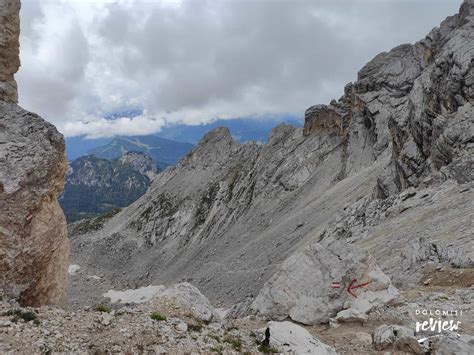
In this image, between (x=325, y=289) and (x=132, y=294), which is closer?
(x=325, y=289)

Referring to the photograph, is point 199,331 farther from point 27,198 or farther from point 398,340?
point 27,198

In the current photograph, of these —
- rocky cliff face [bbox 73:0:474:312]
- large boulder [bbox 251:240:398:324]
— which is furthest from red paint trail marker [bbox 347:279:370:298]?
rocky cliff face [bbox 73:0:474:312]

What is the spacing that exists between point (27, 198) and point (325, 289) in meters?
13.5

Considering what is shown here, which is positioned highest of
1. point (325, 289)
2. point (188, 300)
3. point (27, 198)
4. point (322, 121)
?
point (322, 121)

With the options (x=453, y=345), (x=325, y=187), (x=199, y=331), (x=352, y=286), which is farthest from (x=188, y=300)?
(x=325, y=187)

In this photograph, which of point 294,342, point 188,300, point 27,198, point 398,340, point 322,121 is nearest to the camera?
point 398,340

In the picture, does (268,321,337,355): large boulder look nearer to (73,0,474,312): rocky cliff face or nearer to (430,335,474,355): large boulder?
(430,335,474,355): large boulder

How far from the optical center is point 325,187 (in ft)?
244

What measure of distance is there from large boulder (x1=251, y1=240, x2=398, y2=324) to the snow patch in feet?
171

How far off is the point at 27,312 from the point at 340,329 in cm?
1212

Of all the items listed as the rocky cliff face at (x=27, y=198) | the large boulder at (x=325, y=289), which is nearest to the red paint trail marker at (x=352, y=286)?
the large boulder at (x=325, y=289)

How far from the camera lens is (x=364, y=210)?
46.1m

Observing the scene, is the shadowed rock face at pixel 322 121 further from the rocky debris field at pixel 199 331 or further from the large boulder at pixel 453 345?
the large boulder at pixel 453 345

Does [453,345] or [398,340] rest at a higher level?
[398,340]
